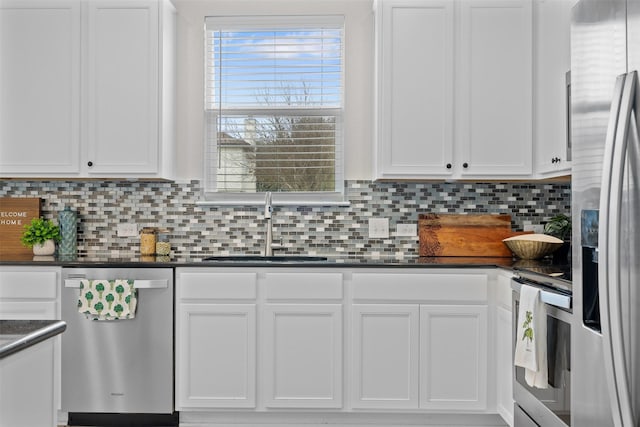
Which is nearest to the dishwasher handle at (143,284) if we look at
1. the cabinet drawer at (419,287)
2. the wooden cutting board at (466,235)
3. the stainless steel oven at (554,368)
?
the cabinet drawer at (419,287)

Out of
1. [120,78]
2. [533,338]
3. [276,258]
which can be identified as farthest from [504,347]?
[120,78]

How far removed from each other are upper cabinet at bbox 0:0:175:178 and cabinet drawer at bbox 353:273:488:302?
149 cm

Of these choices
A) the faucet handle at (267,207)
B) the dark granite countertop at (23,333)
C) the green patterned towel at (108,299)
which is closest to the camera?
the dark granite countertop at (23,333)

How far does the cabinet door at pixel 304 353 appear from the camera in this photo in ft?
10.3

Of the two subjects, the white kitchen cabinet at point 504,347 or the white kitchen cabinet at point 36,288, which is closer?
the white kitchen cabinet at point 504,347

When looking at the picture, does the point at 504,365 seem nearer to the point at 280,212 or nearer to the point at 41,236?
the point at 280,212

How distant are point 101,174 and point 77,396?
126 cm

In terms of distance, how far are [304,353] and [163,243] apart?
1209 mm

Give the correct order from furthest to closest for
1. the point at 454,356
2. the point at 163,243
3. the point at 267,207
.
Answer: the point at 163,243, the point at 267,207, the point at 454,356

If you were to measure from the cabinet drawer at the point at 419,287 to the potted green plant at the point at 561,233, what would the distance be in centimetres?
62

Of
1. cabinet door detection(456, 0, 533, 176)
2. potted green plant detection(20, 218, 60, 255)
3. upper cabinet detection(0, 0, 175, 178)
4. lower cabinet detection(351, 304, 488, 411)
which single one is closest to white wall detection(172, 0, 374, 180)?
upper cabinet detection(0, 0, 175, 178)

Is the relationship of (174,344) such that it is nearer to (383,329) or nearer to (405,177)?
(383,329)

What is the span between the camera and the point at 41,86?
3486 millimetres

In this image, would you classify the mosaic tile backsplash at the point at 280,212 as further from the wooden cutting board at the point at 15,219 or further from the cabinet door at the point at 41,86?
the cabinet door at the point at 41,86
